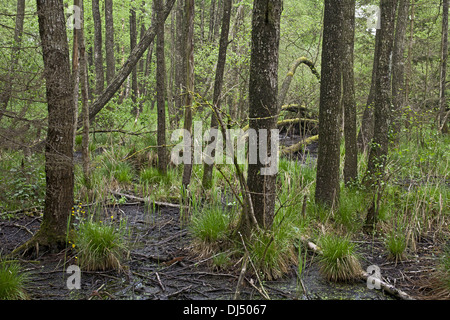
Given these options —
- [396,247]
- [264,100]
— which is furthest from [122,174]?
[396,247]

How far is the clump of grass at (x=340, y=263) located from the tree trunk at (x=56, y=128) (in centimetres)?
368

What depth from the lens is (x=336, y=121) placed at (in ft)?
20.8

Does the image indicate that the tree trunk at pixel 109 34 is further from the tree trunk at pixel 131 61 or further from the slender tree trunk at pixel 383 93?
the slender tree trunk at pixel 383 93

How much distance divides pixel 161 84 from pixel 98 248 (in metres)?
4.72

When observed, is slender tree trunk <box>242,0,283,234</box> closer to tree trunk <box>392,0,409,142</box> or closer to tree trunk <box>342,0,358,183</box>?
tree trunk <box>342,0,358,183</box>

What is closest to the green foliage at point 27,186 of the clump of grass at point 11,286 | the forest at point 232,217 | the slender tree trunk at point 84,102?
the forest at point 232,217

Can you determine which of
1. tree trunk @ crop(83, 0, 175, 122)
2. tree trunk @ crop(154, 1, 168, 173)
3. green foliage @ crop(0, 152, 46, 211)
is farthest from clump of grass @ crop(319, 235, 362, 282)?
tree trunk @ crop(83, 0, 175, 122)

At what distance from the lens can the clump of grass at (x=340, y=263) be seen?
4.76 m

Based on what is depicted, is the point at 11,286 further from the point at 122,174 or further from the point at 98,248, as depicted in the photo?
the point at 122,174

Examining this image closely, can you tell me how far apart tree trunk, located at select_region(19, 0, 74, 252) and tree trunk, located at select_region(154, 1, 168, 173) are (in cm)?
294

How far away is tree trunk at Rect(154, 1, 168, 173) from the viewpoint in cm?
828

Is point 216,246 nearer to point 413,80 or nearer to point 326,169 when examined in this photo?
point 326,169
